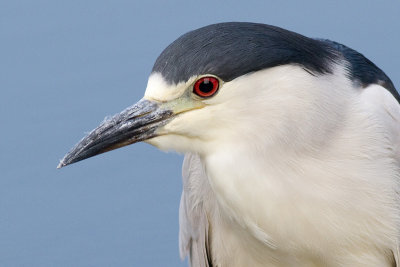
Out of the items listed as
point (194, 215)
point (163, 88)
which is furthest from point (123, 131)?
point (194, 215)

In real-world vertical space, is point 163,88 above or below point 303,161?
above

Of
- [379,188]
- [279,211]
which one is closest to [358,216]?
[379,188]

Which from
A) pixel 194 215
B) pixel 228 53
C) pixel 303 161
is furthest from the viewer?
pixel 194 215

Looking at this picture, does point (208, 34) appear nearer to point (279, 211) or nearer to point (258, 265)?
point (279, 211)

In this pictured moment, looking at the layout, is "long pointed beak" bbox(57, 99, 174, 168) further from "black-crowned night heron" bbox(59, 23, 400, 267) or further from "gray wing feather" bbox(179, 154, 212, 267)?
"gray wing feather" bbox(179, 154, 212, 267)

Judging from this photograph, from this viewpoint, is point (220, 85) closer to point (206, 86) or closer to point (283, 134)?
point (206, 86)

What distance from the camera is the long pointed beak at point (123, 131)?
160 cm

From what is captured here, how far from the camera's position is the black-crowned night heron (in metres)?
1.55

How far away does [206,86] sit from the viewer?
154 cm

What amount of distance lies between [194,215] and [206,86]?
0.64 metres

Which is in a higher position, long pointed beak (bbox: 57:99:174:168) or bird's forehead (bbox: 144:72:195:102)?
bird's forehead (bbox: 144:72:195:102)

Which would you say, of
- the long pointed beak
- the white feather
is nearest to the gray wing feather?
the white feather

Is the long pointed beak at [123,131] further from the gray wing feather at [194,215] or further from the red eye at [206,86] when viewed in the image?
the gray wing feather at [194,215]

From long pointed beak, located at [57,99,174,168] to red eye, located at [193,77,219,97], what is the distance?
89 mm
